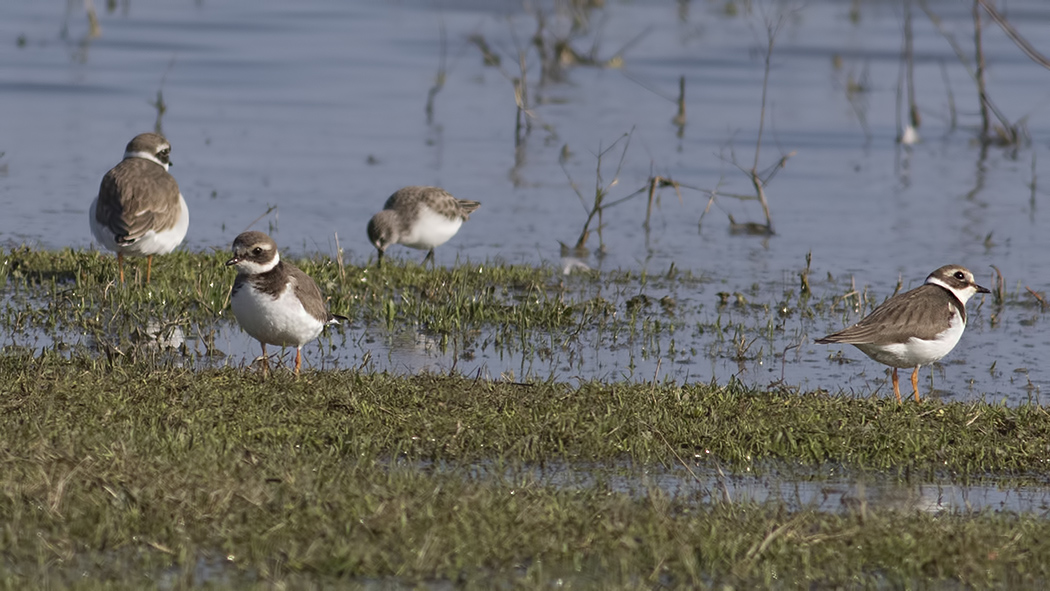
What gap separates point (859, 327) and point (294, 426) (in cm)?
405

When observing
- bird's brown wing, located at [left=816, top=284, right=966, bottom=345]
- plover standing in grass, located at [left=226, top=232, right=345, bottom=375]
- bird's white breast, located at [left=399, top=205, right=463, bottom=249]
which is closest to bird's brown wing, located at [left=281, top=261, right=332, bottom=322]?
plover standing in grass, located at [left=226, top=232, right=345, bottom=375]

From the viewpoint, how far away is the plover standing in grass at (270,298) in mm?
9562

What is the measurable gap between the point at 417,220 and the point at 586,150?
627cm

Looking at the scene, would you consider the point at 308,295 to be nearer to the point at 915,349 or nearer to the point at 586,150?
the point at 915,349

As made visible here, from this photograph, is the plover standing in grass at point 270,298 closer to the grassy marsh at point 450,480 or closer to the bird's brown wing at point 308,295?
the bird's brown wing at point 308,295

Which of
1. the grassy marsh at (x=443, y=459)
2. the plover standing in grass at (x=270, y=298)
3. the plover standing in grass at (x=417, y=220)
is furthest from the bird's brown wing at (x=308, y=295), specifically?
the plover standing in grass at (x=417, y=220)

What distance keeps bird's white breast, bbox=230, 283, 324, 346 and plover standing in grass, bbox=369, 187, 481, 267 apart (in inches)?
172

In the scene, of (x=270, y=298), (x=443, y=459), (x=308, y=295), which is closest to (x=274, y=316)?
(x=270, y=298)

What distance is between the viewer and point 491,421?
8.41 metres

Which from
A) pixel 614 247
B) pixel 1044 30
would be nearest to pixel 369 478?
pixel 614 247

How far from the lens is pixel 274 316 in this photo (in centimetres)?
955

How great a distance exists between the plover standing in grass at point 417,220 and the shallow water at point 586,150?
52cm

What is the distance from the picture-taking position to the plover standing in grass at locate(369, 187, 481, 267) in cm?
1433

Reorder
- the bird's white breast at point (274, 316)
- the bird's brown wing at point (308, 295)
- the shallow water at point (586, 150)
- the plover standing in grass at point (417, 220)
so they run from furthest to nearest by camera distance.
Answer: the plover standing in grass at point (417, 220) → the shallow water at point (586, 150) → the bird's brown wing at point (308, 295) → the bird's white breast at point (274, 316)
